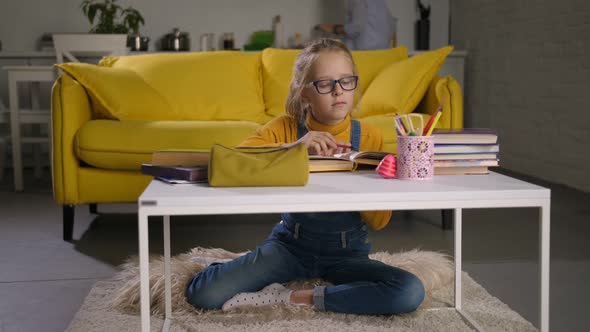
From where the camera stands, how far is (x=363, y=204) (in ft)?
3.90

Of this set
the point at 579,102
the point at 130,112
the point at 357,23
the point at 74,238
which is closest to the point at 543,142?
the point at 579,102

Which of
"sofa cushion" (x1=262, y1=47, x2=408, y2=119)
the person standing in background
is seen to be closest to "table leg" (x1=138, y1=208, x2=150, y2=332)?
"sofa cushion" (x1=262, y1=47, x2=408, y2=119)

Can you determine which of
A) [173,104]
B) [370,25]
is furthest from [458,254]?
[370,25]

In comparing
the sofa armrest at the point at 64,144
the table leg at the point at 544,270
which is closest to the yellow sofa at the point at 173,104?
the sofa armrest at the point at 64,144

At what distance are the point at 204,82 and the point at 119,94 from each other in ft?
1.84

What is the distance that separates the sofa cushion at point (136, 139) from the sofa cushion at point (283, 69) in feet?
2.07

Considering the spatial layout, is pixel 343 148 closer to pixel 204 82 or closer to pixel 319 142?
pixel 319 142

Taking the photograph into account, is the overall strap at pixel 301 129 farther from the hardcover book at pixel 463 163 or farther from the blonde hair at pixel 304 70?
the hardcover book at pixel 463 163

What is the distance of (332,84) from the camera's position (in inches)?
65.6

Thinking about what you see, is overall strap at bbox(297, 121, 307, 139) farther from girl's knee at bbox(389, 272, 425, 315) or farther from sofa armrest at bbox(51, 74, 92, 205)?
sofa armrest at bbox(51, 74, 92, 205)

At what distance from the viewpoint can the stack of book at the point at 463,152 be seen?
1.47m

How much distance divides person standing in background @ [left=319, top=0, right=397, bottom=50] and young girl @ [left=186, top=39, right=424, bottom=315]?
3387 mm

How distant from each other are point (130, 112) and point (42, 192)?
1.25m

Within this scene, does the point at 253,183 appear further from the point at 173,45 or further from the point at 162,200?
the point at 173,45
